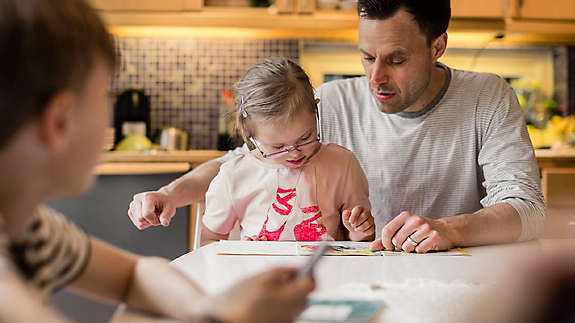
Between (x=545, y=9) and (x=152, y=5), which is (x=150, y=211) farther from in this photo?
(x=545, y=9)

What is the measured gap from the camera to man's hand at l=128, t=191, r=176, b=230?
124cm

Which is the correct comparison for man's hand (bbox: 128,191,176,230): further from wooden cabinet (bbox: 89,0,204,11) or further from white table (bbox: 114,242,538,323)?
wooden cabinet (bbox: 89,0,204,11)

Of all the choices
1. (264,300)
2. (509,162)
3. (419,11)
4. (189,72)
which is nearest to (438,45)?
(419,11)

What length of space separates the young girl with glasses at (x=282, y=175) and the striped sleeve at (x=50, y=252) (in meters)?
0.70

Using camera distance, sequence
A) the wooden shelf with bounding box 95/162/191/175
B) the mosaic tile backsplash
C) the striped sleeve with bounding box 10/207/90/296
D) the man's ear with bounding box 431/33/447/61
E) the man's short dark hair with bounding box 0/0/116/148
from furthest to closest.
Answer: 1. the mosaic tile backsplash
2. the wooden shelf with bounding box 95/162/191/175
3. the man's ear with bounding box 431/33/447/61
4. the striped sleeve with bounding box 10/207/90/296
5. the man's short dark hair with bounding box 0/0/116/148

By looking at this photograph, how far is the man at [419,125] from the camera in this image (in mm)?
1541

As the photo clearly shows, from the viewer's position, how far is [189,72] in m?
3.34

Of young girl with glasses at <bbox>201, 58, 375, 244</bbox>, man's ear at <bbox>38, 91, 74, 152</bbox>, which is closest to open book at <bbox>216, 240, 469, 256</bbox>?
young girl with glasses at <bbox>201, 58, 375, 244</bbox>

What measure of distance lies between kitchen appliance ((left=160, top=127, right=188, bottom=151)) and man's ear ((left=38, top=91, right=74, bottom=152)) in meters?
2.65

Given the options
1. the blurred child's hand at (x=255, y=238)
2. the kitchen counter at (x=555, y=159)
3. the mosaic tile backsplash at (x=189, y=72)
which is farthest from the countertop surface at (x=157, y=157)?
the kitchen counter at (x=555, y=159)

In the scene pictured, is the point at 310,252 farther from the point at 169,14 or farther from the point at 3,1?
the point at 169,14

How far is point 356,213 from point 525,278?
39.9 inches

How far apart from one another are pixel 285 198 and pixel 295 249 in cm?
28

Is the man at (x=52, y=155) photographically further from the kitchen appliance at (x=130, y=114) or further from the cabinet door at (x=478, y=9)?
the cabinet door at (x=478, y=9)
